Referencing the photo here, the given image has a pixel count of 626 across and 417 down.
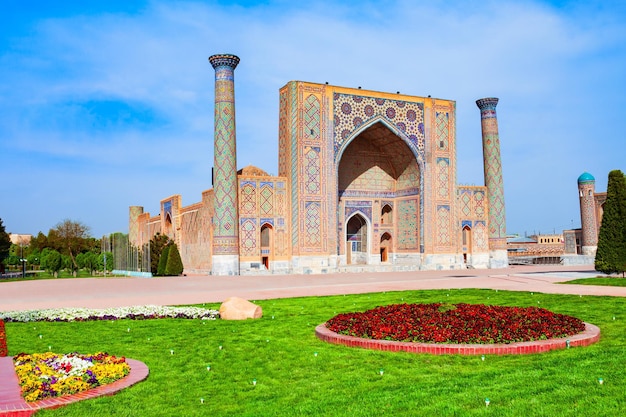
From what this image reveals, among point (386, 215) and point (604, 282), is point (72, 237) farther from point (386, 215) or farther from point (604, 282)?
point (604, 282)

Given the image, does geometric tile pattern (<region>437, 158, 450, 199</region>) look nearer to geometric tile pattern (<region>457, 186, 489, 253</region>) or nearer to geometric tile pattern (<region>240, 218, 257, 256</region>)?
geometric tile pattern (<region>457, 186, 489, 253</region>)

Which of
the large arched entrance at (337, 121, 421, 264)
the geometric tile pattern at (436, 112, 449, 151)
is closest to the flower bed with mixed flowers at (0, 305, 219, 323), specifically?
the large arched entrance at (337, 121, 421, 264)

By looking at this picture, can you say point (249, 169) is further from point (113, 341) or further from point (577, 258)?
point (113, 341)

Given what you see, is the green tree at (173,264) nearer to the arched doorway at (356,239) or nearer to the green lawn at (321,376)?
the arched doorway at (356,239)

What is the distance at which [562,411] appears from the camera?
3.94 m

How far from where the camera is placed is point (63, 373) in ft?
16.9

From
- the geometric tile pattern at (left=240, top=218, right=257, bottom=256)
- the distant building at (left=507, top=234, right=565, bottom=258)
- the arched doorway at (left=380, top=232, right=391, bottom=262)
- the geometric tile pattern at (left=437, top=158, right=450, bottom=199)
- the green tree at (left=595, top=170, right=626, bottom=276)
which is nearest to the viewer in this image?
the green tree at (left=595, top=170, right=626, bottom=276)

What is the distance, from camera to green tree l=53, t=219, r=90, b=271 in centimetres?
4884

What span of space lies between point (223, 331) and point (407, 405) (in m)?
4.68

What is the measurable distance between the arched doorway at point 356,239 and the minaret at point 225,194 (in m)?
8.82

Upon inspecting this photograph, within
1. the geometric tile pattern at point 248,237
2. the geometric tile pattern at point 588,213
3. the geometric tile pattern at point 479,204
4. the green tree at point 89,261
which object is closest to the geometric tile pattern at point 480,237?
the geometric tile pattern at point 479,204

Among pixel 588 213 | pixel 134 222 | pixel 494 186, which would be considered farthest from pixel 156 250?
pixel 588 213

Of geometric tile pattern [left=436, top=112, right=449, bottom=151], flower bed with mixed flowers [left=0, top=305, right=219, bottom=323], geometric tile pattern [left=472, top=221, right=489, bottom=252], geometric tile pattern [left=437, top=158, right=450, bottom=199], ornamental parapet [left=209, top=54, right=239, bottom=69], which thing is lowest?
flower bed with mixed flowers [left=0, top=305, right=219, bottom=323]

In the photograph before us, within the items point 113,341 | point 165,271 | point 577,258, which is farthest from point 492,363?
point 577,258
